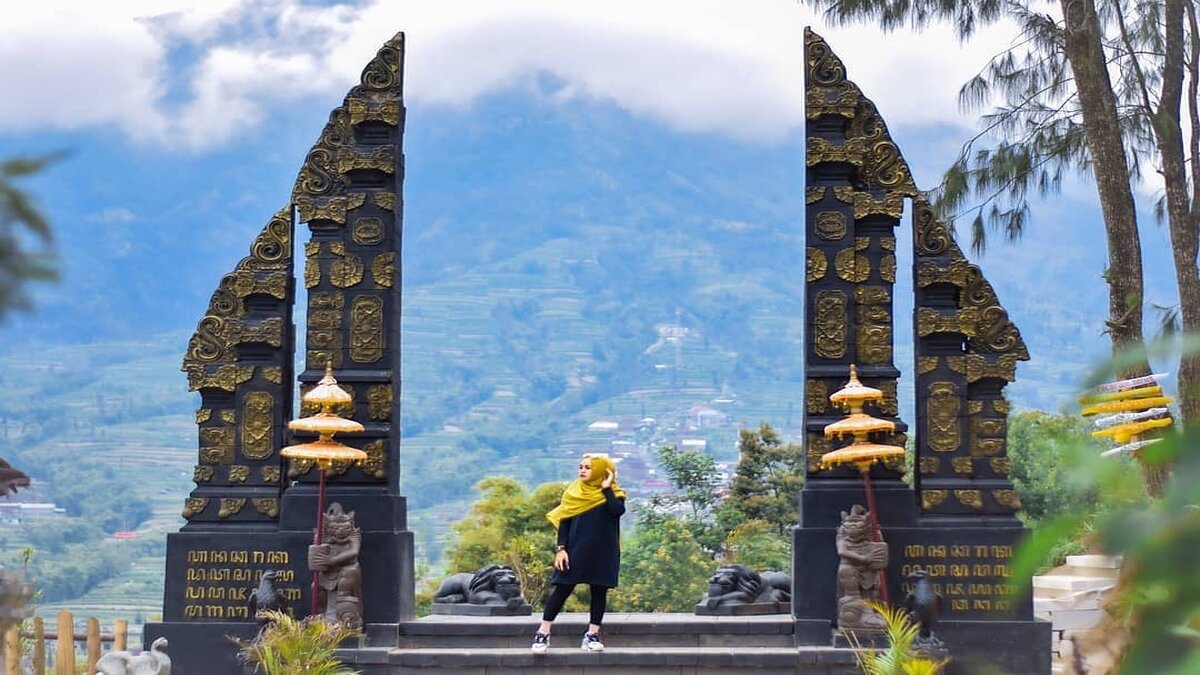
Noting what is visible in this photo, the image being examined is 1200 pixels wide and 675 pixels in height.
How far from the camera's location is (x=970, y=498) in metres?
12.9

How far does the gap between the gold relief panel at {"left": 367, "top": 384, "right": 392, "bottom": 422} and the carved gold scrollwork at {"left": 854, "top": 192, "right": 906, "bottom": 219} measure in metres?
4.66

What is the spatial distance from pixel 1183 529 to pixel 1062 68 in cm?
1679

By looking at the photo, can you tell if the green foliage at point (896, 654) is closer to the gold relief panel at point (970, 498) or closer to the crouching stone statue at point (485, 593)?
the gold relief panel at point (970, 498)

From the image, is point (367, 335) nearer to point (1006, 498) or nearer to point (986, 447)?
point (986, 447)

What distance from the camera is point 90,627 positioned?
13672 millimetres

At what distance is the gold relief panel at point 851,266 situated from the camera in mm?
13242

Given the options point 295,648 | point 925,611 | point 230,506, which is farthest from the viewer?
point 230,506

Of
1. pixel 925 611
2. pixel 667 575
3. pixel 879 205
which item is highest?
pixel 879 205

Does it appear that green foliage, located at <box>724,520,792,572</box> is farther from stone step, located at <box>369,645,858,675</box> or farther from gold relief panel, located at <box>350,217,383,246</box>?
gold relief panel, located at <box>350,217,383,246</box>

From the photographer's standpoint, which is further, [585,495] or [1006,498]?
[1006,498]

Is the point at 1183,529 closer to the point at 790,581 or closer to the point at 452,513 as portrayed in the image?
the point at 790,581

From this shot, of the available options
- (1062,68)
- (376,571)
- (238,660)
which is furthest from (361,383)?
(1062,68)

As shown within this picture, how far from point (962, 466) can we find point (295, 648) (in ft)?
19.9

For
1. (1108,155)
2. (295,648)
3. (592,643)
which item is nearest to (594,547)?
(592,643)
